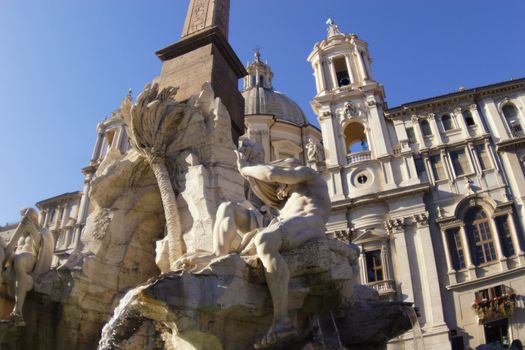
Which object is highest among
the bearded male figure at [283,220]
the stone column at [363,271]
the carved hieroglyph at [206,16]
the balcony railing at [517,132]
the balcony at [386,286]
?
the balcony railing at [517,132]

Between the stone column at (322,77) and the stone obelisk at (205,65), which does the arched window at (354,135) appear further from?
the stone obelisk at (205,65)

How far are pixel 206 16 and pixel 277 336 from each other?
766cm

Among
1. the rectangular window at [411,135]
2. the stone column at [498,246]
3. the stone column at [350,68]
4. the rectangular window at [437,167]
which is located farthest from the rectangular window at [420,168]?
the stone column at [350,68]

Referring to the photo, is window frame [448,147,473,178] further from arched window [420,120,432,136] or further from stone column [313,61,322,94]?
stone column [313,61,322,94]

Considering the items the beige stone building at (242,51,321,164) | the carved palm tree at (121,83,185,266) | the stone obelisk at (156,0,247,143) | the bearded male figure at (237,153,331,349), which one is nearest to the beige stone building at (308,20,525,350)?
the beige stone building at (242,51,321,164)

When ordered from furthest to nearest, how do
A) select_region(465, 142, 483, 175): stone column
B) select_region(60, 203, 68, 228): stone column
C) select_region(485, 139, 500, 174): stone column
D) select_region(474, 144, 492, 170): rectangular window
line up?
1. select_region(60, 203, 68, 228): stone column
2. select_region(474, 144, 492, 170): rectangular window
3. select_region(465, 142, 483, 175): stone column
4. select_region(485, 139, 500, 174): stone column

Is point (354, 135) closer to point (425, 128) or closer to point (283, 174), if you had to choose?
point (425, 128)

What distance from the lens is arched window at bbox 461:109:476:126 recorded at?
25.8 meters

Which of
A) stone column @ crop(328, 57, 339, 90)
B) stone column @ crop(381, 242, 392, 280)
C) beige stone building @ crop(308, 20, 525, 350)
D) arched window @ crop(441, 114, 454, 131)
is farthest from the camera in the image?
stone column @ crop(328, 57, 339, 90)

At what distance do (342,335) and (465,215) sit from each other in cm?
1972

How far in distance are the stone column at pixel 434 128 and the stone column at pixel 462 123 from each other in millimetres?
1121

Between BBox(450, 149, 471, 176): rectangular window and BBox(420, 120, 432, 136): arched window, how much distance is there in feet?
5.79

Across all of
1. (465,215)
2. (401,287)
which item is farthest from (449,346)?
(465,215)

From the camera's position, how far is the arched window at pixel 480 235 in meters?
21.8
